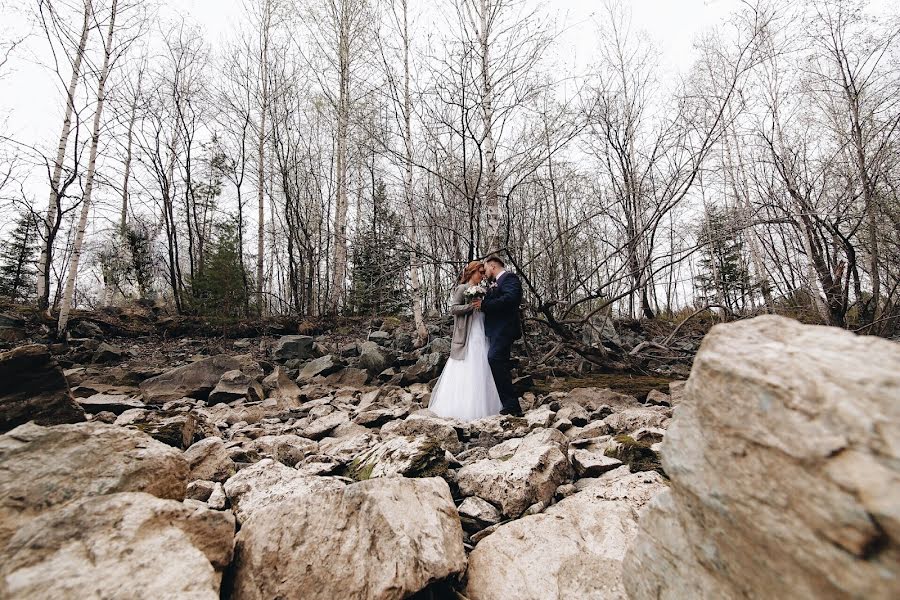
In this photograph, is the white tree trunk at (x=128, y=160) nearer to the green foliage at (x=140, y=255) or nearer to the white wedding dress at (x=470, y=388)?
the green foliage at (x=140, y=255)

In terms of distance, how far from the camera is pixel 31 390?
2926 mm

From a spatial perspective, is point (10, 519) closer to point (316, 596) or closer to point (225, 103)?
point (316, 596)

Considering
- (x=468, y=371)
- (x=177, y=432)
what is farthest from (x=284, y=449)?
(x=468, y=371)

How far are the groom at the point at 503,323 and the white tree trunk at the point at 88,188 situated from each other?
9089 millimetres

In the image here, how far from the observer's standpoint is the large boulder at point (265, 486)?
178cm

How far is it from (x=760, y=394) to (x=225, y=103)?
19089 mm

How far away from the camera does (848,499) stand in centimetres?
57

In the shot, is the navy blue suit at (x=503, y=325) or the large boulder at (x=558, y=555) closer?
the large boulder at (x=558, y=555)

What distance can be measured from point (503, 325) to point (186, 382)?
490 cm

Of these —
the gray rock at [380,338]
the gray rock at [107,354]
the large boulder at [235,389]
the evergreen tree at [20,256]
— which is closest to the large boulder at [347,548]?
the large boulder at [235,389]

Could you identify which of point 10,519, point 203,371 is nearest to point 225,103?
point 203,371

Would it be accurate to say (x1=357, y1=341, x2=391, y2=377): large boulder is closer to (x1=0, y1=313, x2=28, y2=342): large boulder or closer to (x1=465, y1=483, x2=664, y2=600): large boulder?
(x1=465, y1=483, x2=664, y2=600): large boulder

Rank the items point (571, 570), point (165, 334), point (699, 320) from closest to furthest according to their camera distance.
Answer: point (571, 570), point (165, 334), point (699, 320)

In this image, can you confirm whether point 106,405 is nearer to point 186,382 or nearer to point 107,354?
point 186,382
